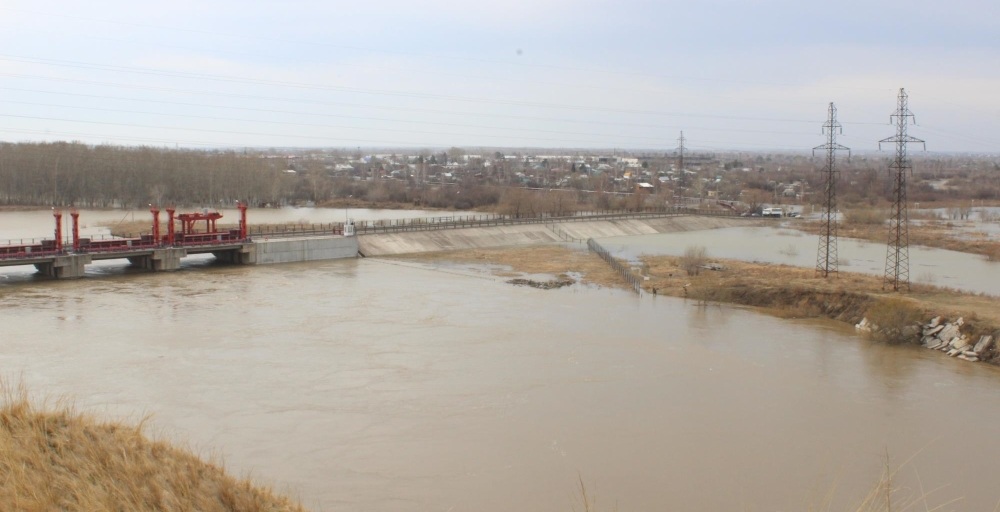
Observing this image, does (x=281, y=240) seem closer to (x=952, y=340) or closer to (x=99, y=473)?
(x=952, y=340)

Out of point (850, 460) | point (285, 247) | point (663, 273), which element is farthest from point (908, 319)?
point (285, 247)

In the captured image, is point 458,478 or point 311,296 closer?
point 458,478

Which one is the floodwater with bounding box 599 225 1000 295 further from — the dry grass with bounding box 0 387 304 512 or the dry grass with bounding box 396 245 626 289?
the dry grass with bounding box 0 387 304 512

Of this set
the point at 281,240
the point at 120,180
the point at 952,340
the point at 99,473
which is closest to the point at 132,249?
the point at 281,240

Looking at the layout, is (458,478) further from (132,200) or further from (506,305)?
(132,200)

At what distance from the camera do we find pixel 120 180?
6781 centimetres

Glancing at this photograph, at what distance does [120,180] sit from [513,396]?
58.6m

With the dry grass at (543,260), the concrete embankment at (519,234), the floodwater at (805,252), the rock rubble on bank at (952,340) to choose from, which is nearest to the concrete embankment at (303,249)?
the concrete embankment at (519,234)

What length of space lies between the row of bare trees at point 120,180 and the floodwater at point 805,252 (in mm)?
32633

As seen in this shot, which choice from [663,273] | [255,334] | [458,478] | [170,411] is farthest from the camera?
[663,273]

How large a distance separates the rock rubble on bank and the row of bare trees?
5590cm

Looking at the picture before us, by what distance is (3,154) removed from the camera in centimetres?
6919

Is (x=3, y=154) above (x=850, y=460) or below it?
above

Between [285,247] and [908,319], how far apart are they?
25.5 meters
